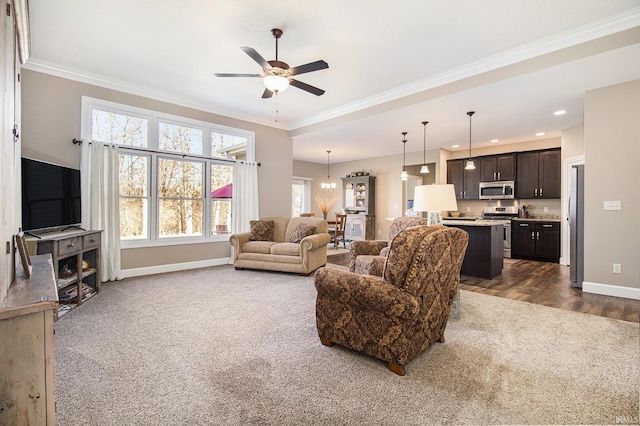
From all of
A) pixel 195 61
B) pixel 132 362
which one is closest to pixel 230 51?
pixel 195 61

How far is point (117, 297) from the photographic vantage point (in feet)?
11.5

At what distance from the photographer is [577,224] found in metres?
4.22

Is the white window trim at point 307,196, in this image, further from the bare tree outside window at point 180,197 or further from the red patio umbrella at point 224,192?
the bare tree outside window at point 180,197

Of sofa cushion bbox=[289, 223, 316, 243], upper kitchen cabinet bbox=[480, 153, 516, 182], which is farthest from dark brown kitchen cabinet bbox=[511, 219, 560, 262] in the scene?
sofa cushion bbox=[289, 223, 316, 243]

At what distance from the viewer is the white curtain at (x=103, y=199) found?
401 cm

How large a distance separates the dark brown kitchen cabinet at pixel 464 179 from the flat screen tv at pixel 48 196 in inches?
301

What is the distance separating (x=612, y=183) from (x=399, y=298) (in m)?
3.81

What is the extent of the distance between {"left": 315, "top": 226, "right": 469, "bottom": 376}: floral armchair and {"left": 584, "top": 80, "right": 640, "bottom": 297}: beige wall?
118 inches

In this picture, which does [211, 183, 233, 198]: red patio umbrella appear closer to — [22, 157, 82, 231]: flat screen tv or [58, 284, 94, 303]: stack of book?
[22, 157, 82, 231]: flat screen tv

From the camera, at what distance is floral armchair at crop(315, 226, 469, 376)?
71.2 inches

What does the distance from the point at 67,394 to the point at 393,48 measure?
395cm

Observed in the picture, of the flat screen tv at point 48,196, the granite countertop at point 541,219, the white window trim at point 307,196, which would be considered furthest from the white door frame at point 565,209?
the flat screen tv at point 48,196

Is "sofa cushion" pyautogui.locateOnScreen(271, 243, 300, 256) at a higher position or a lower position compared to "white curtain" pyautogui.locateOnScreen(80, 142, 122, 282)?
lower

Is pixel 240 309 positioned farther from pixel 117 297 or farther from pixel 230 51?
pixel 230 51
